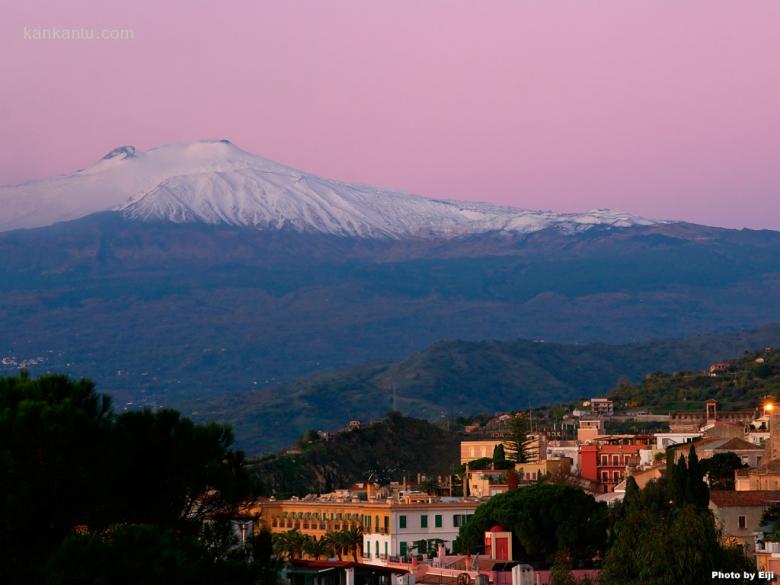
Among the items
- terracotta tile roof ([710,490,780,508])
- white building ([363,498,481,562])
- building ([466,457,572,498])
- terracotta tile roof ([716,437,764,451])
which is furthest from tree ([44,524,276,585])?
building ([466,457,572,498])

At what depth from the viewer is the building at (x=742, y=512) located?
168ft

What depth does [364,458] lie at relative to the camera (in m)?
118

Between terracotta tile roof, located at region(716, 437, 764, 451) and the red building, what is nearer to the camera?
terracotta tile roof, located at region(716, 437, 764, 451)

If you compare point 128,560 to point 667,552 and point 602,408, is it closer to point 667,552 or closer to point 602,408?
point 667,552

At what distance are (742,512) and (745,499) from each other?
2.47 ft

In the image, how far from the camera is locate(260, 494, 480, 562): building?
213 feet

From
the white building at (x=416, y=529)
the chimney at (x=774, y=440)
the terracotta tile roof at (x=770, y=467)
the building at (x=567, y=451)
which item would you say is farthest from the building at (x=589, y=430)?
the terracotta tile roof at (x=770, y=467)

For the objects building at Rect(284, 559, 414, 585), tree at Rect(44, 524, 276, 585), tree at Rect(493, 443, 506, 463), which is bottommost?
building at Rect(284, 559, 414, 585)

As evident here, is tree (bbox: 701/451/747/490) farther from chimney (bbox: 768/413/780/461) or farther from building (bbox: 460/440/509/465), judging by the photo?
building (bbox: 460/440/509/465)

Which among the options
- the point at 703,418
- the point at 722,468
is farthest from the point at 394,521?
the point at 703,418

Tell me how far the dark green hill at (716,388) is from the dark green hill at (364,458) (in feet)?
41.6

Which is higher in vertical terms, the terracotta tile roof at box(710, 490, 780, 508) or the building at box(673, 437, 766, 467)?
the building at box(673, 437, 766, 467)

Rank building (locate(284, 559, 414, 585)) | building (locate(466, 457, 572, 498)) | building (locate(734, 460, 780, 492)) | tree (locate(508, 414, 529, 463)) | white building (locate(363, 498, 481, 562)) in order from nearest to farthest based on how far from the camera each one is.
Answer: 1. building (locate(284, 559, 414, 585))
2. building (locate(734, 460, 780, 492))
3. white building (locate(363, 498, 481, 562))
4. building (locate(466, 457, 572, 498))
5. tree (locate(508, 414, 529, 463))

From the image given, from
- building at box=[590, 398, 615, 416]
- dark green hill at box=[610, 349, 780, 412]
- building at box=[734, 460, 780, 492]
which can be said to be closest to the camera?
building at box=[734, 460, 780, 492]
